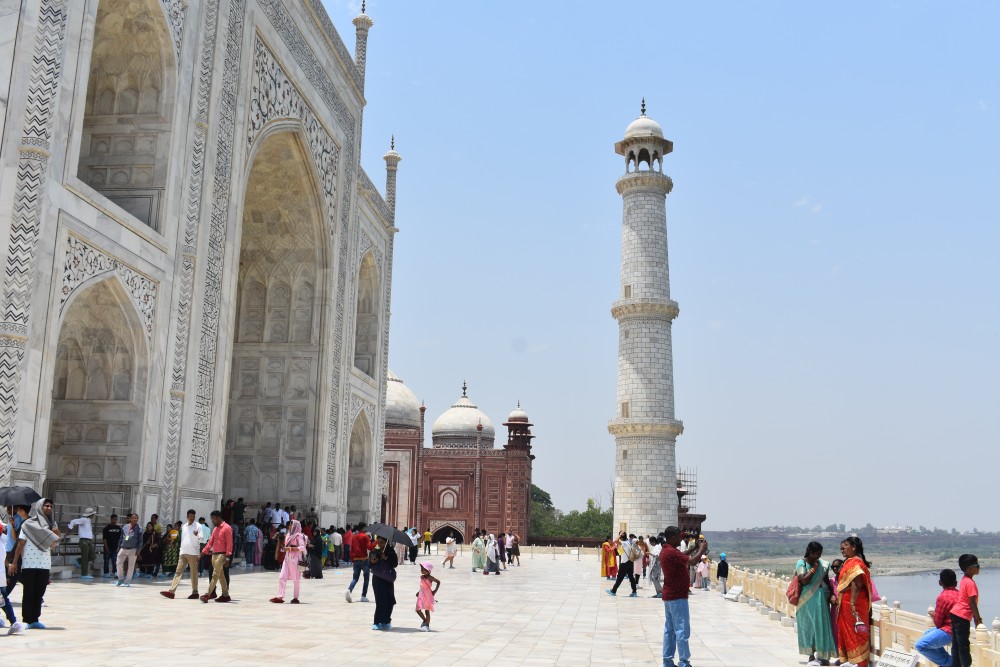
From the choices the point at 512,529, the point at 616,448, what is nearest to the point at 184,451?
the point at 616,448

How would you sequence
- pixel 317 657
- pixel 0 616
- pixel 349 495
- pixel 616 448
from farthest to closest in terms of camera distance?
pixel 616 448
pixel 349 495
pixel 0 616
pixel 317 657

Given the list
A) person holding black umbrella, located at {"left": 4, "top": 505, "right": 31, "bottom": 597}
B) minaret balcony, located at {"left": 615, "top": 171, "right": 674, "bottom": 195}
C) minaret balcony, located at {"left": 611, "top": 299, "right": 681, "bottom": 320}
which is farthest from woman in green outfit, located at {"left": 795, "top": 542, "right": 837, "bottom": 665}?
minaret balcony, located at {"left": 615, "top": 171, "right": 674, "bottom": 195}

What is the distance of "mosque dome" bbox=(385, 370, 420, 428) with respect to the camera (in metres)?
45.7

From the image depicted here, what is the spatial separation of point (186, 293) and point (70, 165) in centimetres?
355

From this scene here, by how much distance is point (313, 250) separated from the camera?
2211cm

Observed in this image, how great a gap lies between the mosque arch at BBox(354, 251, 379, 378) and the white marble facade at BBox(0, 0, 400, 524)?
2.76m

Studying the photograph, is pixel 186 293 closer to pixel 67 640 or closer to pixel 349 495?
pixel 67 640

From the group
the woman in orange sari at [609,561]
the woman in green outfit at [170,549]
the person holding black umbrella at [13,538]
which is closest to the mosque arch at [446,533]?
the woman in orange sari at [609,561]

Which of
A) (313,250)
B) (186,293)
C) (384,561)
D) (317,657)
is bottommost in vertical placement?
(317,657)

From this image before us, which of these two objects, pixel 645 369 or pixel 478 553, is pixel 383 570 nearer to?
pixel 478 553

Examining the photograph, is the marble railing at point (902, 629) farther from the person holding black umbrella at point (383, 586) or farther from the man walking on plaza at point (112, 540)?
the man walking on plaza at point (112, 540)

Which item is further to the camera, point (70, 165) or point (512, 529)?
point (512, 529)

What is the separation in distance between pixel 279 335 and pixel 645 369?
40.8 ft

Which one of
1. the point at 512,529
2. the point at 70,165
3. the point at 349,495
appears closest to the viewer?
the point at 70,165
